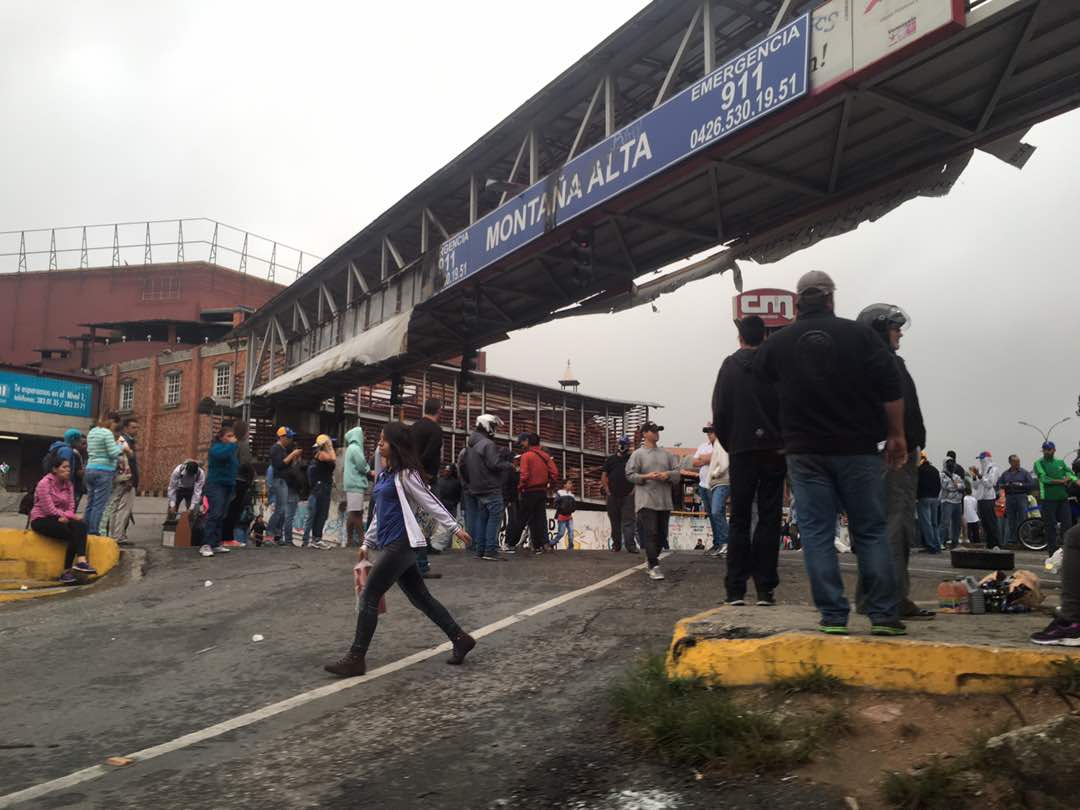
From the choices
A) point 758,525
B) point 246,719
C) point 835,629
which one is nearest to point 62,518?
point 246,719

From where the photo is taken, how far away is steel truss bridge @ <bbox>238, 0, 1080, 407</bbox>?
861cm

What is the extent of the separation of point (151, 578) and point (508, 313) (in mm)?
9584

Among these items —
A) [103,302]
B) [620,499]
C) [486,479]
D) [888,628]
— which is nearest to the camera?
[888,628]

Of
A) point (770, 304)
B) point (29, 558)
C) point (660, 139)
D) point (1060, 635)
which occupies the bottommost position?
point (29, 558)

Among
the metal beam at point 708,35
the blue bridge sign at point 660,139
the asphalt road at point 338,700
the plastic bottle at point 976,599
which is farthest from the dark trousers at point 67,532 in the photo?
the metal beam at point 708,35

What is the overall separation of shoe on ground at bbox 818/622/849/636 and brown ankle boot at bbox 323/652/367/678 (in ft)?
9.23

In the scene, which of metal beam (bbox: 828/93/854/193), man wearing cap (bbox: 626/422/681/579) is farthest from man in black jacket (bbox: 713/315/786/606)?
metal beam (bbox: 828/93/854/193)

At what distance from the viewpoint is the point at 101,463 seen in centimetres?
1138

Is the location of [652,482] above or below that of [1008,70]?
below

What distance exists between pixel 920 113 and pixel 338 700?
8481 millimetres

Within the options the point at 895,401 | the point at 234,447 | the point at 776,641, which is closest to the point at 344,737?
the point at 776,641

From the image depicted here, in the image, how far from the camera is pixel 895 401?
13.8 feet

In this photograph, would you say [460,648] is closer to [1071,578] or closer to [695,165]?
[1071,578]

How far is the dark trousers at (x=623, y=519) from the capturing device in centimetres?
1301
